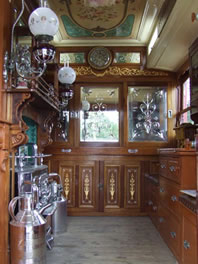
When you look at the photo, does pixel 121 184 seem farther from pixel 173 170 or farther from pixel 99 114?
pixel 173 170

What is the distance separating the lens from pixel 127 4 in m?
3.03

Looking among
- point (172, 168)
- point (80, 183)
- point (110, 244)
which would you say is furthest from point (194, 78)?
point (80, 183)

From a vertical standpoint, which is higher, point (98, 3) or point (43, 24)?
point (98, 3)

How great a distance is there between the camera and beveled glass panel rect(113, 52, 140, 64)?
163 inches

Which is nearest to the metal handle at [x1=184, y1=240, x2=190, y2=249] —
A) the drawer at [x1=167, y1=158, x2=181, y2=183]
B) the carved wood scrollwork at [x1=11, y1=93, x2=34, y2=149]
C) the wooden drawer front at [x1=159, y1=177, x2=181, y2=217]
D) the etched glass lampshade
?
the wooden drawer front at [x1=159, y1=177, x2=181, y2=217]

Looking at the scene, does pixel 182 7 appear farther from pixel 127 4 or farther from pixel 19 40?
pixel 19 40

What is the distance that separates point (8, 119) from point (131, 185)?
8.03ft

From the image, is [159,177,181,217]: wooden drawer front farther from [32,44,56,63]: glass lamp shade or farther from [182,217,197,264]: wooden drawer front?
[32,44,56,63]: glass lamp shade

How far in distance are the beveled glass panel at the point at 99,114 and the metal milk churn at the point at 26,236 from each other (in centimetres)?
217

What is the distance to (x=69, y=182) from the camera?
407 cm

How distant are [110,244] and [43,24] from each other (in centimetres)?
220

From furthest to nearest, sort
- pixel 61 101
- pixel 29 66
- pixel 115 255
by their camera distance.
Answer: pixel 61 101
pixel 115 255
pixel 29 66

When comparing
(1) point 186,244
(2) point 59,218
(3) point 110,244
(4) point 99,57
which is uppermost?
(4) point 99,57

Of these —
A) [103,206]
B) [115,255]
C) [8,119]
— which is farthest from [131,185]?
[8,119]
